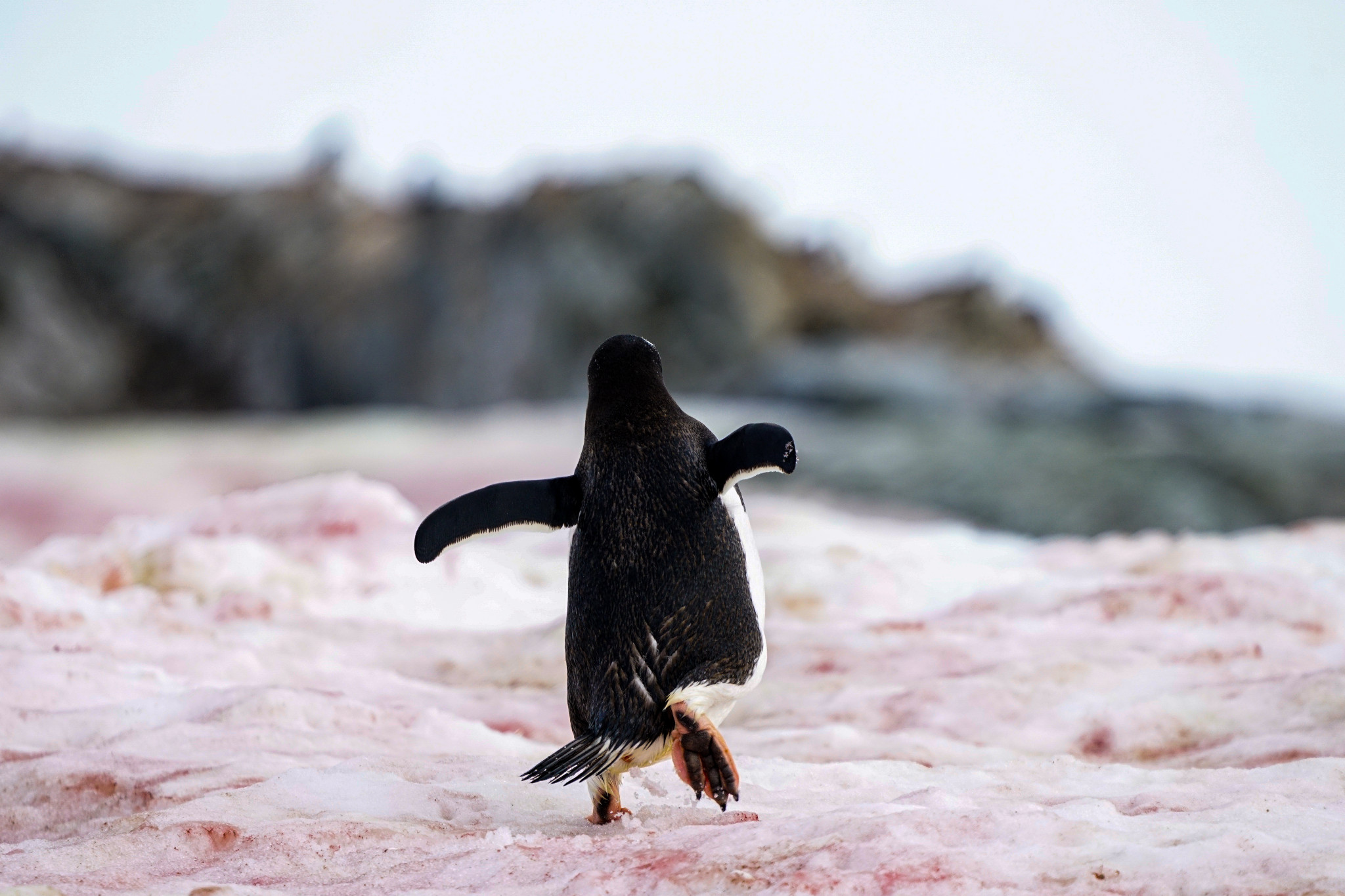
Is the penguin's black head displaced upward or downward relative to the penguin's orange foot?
upward

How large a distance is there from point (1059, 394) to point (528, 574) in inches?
163

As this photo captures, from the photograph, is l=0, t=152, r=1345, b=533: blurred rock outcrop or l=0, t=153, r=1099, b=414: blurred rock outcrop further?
l=0, t=153, r=1099, b=414: blurred rock outcrop

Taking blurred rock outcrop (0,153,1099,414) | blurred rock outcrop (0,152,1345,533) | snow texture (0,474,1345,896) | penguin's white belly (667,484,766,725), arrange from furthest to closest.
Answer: blurred rock outcrop (0,153,1099,414)
blurred rock outcrop (0,152,1345,533)
penguin's white belly (667,484,766,725)
snow texture (0,474,1345,896)

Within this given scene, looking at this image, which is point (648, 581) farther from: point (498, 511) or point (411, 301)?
point (411, 301)

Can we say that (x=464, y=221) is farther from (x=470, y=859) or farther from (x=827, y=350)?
(x=470, y=859)

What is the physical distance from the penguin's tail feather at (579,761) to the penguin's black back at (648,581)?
0.06 ft

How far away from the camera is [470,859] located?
1566mm

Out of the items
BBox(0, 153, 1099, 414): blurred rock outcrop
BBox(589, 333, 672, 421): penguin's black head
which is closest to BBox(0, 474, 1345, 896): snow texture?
BBox(589, 333, 672, 421): penguin's black head

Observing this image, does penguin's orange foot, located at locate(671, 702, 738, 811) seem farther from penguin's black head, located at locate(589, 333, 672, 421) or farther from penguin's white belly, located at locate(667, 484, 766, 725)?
penguin's black head, located at locate(589, 333, 672, 421)

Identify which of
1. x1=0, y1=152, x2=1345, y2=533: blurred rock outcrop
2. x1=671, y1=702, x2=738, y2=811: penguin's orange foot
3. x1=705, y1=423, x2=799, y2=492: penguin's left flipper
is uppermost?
x1=0, y1=152, x2=1345, y2=533: blurred rock outcrop

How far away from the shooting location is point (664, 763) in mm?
2334

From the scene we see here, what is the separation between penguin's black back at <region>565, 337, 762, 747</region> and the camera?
1.84 metres

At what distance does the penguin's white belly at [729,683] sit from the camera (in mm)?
1797

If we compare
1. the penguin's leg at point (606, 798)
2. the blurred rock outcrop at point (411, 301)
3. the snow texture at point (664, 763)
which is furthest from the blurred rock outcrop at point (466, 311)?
the penguin's leg at point (606, 798)
